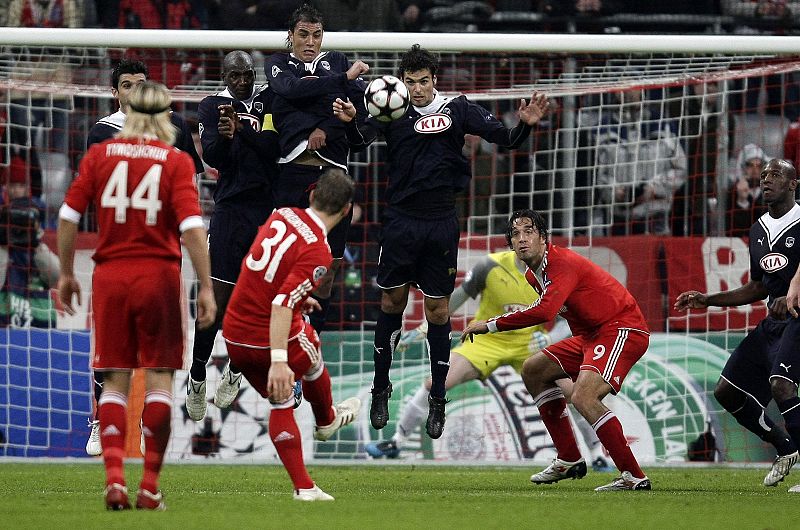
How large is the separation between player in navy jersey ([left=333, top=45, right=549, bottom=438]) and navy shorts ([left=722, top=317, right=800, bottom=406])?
8.22ft

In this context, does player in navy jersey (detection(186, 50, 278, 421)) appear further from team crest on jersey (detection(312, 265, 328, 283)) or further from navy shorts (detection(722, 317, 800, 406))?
navy shorts (detection(722, 317, 800, 406))

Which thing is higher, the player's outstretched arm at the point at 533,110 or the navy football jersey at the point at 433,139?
the player's outstretched arm at the point at 533,110

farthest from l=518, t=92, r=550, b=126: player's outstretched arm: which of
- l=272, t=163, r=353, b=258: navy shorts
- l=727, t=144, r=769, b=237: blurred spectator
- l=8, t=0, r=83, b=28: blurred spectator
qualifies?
l=8, t=0, r=83, b=28: blurred spectator

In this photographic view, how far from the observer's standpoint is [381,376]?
10320 mm

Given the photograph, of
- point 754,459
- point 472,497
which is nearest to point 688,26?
point 754,459

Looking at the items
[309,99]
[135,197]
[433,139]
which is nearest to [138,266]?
[135,197]

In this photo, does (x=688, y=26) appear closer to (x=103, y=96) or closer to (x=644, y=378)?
Result: (x=644, y=378)

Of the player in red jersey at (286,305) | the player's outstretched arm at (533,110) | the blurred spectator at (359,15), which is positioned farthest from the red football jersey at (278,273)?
the blurred spectator at (359,15)

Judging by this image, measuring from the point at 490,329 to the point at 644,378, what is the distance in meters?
3.96

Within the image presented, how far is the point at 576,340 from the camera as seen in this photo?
32.7ft

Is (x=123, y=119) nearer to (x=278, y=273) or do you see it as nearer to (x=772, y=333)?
(x=278, y=273)

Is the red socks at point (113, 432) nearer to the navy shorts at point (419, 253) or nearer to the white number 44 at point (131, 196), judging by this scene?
the white number 44 at point (131, 196)

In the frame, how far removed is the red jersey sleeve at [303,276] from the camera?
7.16m

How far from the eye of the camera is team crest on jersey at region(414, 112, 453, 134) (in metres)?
9.87
